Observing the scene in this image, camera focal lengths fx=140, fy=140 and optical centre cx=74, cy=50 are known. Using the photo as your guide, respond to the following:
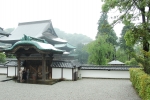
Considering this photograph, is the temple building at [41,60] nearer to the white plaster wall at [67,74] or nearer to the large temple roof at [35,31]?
the white plaster wall at [67,74]

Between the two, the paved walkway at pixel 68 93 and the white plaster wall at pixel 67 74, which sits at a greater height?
the white plaster wall at pixel 67 74

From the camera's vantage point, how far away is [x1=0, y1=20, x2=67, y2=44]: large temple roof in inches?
881

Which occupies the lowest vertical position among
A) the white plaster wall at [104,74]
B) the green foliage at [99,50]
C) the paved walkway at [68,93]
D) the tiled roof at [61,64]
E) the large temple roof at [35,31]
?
the paved walkway at [68,93]

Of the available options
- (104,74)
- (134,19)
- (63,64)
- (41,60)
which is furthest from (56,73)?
(134,19)

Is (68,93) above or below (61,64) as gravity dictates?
below

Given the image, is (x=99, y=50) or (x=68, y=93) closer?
(x=68, y=93)

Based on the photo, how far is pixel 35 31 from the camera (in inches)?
Result: 990

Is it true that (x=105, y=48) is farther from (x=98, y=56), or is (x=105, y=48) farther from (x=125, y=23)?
(x=125, y=23)

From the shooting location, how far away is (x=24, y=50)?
48.5 feet

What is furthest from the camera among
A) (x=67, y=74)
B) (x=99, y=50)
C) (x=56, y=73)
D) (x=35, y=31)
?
(x=35, y=31)

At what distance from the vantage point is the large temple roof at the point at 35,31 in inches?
881

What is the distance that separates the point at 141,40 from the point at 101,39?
48.4 feet

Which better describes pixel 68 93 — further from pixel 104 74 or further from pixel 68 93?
pixel 104 74

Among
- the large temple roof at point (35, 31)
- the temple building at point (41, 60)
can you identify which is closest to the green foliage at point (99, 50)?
the large temple roof at point (35, 31)
